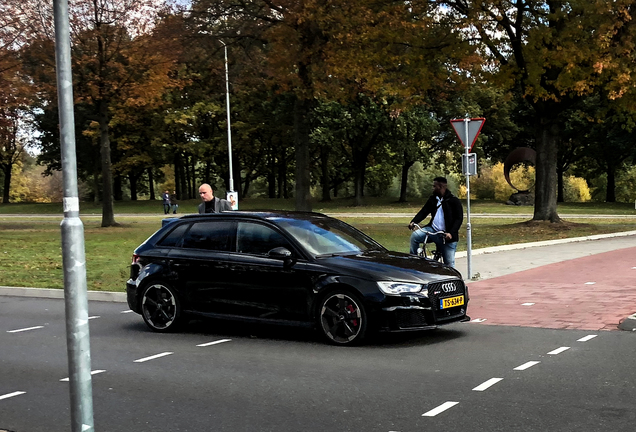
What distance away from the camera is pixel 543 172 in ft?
91.3

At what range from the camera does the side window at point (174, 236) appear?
10227 millimetres

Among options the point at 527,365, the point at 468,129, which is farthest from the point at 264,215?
the point at 468,129

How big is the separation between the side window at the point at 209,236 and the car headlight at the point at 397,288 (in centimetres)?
217

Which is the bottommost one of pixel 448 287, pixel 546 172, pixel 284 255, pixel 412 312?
pixel 412 312

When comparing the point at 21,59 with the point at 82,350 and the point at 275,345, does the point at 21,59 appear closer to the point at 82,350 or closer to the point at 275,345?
the point at 275,345

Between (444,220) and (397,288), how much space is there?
4.52 m

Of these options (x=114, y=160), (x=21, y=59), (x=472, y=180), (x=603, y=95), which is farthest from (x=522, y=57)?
(x=472, y=180)

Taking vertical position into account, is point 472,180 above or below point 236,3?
below

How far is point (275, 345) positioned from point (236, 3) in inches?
808

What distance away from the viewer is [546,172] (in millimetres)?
27766

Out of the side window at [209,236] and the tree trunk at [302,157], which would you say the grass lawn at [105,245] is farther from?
the side window at [209,236]

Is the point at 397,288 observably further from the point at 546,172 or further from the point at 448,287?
the point at 546,172

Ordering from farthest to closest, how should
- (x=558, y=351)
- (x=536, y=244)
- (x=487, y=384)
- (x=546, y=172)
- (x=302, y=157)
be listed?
(x=546, y=172) → (x=302, y=157) → (x=536, y=244) → (x=558, y=351) → (x=487, y=384)

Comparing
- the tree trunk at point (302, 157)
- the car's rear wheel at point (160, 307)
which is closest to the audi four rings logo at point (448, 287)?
the car's rear wheel at point (160, 307)
